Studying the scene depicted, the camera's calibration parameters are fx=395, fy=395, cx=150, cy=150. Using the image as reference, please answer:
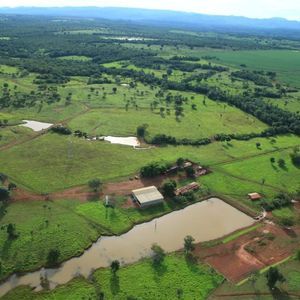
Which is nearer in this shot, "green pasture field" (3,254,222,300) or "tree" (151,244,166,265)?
"green pasture field" (3,254,222,300)

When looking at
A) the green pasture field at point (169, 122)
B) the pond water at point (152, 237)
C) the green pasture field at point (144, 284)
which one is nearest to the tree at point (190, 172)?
the pond water at point (152, 237)

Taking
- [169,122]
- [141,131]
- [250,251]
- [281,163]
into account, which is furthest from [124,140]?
[250,251]

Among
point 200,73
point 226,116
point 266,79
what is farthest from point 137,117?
point 266,79

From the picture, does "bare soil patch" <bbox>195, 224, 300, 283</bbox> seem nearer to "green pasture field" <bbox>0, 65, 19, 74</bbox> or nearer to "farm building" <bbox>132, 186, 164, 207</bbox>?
"farm building" <bbox>132, 186, 164, 207</bbox>

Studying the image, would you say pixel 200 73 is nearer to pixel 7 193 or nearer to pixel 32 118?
pixel 32 118

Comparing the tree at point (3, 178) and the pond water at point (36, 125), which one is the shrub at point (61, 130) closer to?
the pond water at point (36, 125)

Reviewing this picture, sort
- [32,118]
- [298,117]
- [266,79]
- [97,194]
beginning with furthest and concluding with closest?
[266,79] < [298,117] < [32,118] < [97,194]

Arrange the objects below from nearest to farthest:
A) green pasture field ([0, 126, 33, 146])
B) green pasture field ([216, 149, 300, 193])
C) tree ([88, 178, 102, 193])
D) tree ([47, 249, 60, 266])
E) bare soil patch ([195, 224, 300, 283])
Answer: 1. tree ([47, 249, 60, 266])
2. bare soil patch ([195, 224, 300, 283])
3. tree ([88, 178, 102, 193])
4. green pasture field ([216, 149, 300, 193])
5. green pasture field ([0, 126, 33, 146])

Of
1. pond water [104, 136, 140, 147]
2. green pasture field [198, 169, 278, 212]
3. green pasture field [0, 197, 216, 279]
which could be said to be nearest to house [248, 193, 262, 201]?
green pasture field [198, 169, 278, 212]
